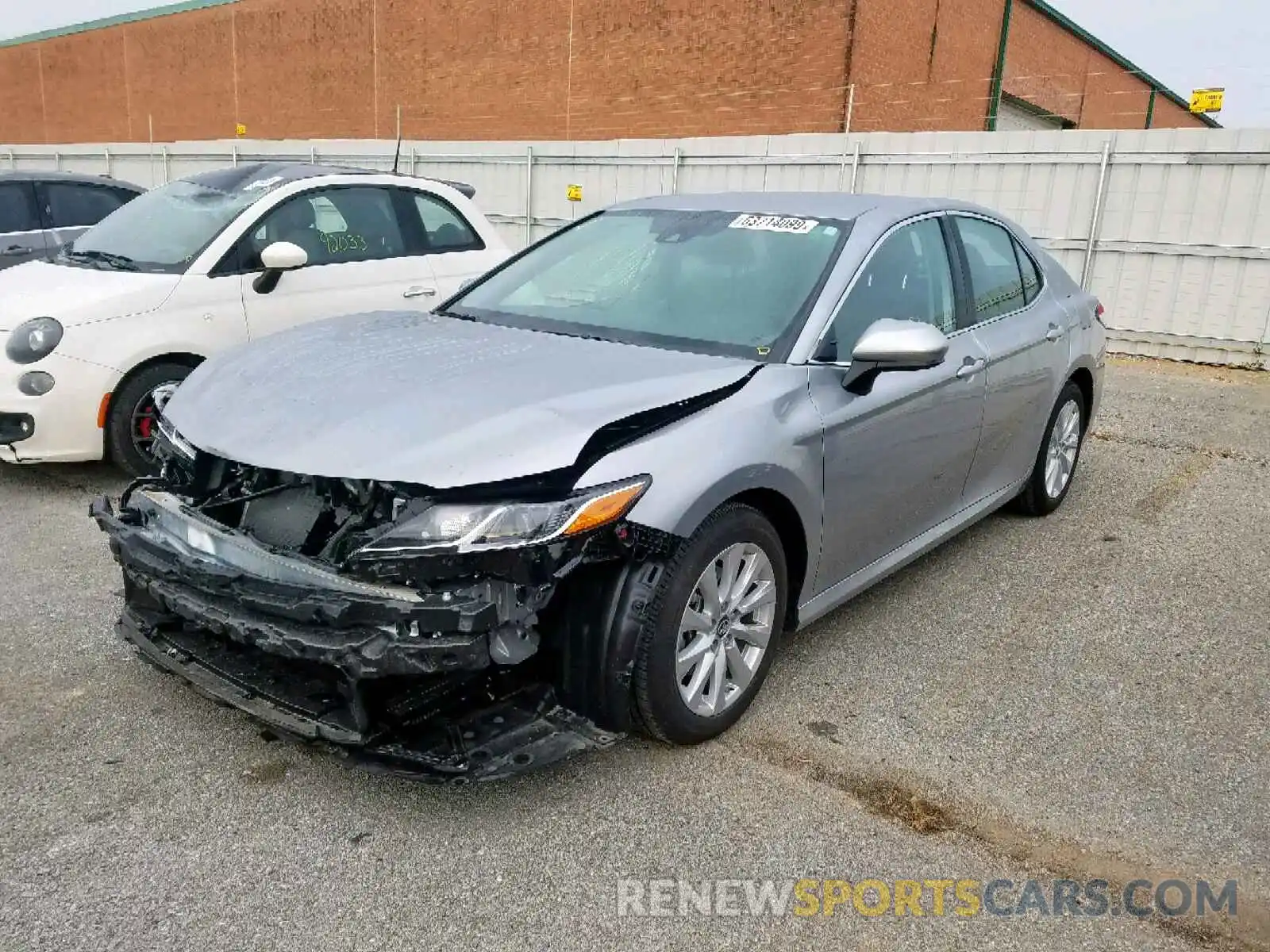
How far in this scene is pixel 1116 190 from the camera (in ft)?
35.1

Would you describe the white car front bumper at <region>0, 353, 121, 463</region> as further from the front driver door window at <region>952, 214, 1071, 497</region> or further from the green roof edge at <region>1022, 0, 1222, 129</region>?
the green roof edge at <region>1022, 0, 1222, 129</region>

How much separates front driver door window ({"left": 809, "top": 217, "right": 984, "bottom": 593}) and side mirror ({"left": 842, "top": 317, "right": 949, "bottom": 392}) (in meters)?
0.14

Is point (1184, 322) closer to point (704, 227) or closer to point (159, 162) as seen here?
point (704, 227)

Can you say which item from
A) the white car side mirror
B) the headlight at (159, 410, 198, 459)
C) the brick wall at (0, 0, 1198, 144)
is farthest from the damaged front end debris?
the brick wall at (0, 0, 1198, 144)

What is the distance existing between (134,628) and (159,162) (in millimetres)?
20510

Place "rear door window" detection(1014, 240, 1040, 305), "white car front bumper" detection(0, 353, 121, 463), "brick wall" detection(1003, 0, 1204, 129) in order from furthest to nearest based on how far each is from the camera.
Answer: "brick wall" detection(1003, 0, 1204, 129) < "white car front bumper" detection(0, 353, 121, 463) < "rear door window" detection(1014, 240, 1040, 305)

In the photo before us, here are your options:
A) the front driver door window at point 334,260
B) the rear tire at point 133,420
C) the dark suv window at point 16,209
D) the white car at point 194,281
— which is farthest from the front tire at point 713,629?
the dark suv window at point 16,209

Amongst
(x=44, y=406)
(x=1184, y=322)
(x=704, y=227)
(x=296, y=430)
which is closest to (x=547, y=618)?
(x=296, y=430)

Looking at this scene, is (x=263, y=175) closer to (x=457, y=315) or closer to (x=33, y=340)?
(x=33, y=340)

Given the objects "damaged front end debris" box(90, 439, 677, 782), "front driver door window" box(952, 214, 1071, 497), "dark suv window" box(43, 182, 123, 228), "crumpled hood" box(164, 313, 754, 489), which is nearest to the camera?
"damaged front end debris" box(90, 439, 677, 782)

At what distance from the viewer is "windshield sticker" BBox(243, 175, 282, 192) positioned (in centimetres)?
603

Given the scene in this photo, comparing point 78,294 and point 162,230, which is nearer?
point 78,294

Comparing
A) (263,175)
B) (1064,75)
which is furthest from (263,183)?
(1064,75)

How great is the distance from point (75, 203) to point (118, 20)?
32098 millimetres
